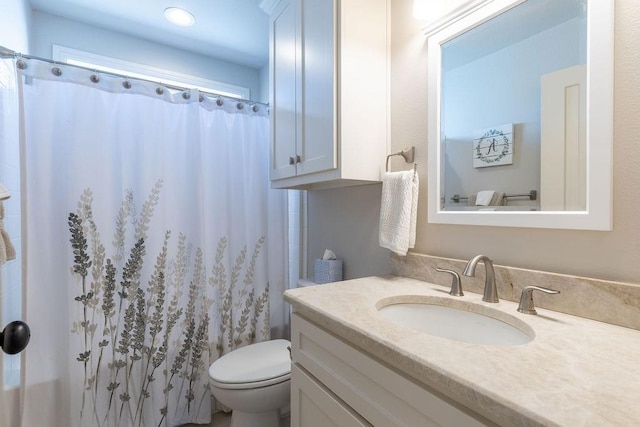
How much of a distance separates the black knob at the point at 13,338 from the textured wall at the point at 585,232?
1.21 meters

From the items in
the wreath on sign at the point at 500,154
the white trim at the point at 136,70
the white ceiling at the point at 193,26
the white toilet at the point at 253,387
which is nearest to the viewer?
the wreath on sign at the point at 500,154

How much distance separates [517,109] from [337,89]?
0.64m

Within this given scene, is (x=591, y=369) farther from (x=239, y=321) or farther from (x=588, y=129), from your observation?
(x=239, y=321)

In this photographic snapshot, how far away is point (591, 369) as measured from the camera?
0.50 m

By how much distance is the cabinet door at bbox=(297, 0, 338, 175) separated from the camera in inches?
46.4

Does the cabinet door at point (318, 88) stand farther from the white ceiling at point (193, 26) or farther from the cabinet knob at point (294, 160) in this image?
the white ceiling at point (193, 26)

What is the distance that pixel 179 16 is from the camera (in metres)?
1.82

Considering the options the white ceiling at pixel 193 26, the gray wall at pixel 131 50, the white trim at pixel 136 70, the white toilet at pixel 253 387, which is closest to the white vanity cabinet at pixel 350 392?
the white toilet at pixel 253 387

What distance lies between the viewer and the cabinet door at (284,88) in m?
1.44

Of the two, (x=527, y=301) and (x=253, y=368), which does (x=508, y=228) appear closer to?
(x=527, y=301)

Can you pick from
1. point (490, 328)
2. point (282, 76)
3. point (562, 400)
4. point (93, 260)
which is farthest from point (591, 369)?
point (93, 260)

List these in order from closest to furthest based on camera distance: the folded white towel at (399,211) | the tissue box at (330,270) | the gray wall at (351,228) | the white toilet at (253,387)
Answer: the folded white towel at (399,211) → the white toilet at (253,387) → the gray wall at (351,228) → the tissue box at (330,270)

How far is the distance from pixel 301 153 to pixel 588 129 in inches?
40.3

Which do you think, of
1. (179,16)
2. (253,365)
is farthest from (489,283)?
(179,16)
